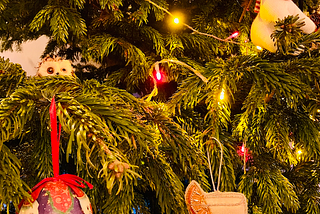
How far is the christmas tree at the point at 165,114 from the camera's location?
396 mm

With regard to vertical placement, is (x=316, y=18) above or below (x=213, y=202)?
above

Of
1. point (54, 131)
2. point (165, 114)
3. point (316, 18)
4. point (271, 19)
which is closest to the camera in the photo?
point (54, 131)

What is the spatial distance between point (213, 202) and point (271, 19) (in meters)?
0.38

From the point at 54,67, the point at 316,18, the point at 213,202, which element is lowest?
the point at 213,202

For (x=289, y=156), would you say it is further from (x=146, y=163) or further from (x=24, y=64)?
(x=24, y=64)

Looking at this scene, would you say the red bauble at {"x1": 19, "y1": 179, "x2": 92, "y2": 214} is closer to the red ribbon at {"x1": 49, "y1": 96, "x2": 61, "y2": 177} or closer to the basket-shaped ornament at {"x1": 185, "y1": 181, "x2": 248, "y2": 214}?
the red ribbon at {"x1": 49, "y1": 96, "x2": 61, "y2": 177}

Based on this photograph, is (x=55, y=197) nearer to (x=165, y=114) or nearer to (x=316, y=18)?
(x=165, y=114)

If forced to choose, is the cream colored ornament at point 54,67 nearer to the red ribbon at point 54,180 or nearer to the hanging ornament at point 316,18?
the red ribbon at point 54,180

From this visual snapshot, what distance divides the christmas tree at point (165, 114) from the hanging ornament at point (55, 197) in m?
0.02

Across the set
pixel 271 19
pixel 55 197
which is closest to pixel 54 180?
pixel 55 197

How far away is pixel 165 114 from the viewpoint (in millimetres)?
535

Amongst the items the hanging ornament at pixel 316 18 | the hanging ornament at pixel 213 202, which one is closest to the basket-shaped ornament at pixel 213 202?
the hanging ornament at pixel 213 202

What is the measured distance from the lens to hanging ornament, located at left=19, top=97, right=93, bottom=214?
1.28ft

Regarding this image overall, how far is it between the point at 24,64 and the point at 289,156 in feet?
3.60
